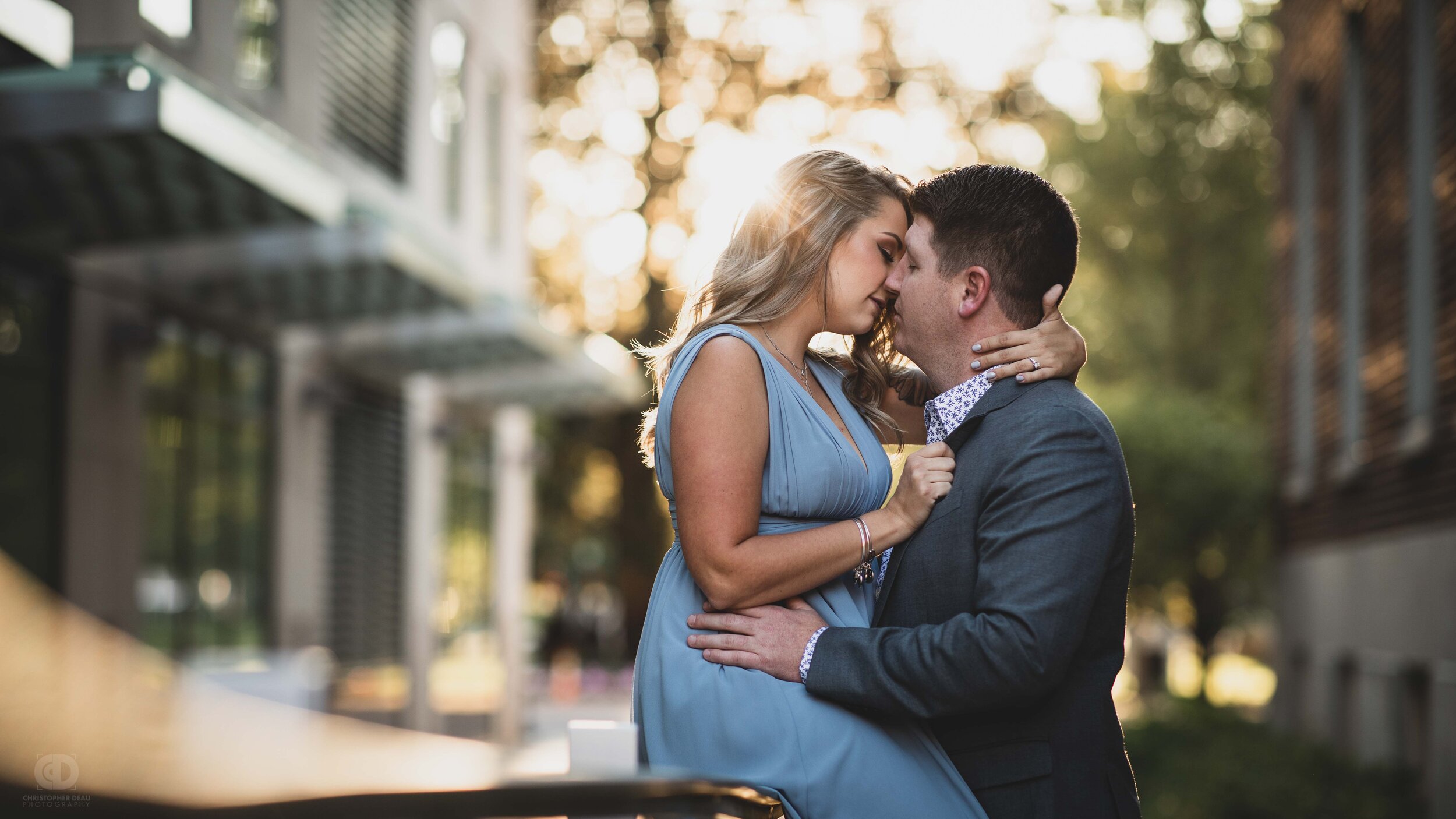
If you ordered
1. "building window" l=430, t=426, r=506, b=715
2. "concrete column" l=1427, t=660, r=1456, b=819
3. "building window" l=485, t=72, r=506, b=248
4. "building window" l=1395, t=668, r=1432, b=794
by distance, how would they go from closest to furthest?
"concrete column" l=1427, t=660, r=1456, b=819 → "building window" l=1395, t=668, r=1432, b=794 → "building window" l=430, t=426, r=506, b=715 → "building window" l=485, t=72, r=506, b=248

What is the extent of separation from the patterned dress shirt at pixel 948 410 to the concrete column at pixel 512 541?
16.0 m

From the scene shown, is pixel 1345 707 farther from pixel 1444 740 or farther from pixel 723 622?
pixel 723 622

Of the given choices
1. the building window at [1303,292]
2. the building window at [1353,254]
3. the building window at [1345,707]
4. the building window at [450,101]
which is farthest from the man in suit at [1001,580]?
the building window at [450,101]

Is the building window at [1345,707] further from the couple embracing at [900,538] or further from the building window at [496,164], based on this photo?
the building window at [496,164]

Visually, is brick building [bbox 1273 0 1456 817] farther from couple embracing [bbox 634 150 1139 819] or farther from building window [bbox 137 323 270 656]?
building window [bbox 137 323 270 656]

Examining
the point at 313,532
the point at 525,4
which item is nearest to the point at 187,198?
the point at 313,532

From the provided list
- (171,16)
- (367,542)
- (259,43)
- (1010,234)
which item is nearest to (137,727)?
(171,16)

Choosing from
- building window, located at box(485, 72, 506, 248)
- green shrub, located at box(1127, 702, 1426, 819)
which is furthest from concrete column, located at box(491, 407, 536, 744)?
green shrub, located at box(1127, 702, 1426, 819)

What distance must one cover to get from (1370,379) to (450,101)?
35.4ft

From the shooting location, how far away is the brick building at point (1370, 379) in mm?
8852

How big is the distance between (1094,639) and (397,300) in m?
9.09

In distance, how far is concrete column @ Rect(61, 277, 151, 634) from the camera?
891 cm

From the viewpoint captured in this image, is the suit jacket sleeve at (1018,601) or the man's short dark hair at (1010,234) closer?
the suit jacket sleeve at (1018,601)

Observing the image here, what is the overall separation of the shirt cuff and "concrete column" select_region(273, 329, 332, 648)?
1022 cm
